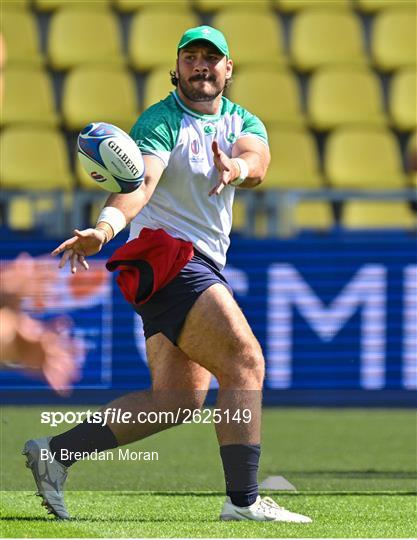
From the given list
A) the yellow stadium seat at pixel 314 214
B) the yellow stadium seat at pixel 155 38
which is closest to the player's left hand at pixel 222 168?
the yellow stadium seat at pixel 314 214

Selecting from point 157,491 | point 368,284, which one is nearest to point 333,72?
point 368,284

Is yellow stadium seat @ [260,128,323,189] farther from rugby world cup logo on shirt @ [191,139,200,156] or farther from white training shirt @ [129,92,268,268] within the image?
rugby world cup logo on shirt @ [191,139,200,156]

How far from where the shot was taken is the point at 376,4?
1641cm

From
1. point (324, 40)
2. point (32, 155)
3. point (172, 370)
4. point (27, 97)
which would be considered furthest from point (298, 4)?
point (172, 370)

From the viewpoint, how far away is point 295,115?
49.2ft

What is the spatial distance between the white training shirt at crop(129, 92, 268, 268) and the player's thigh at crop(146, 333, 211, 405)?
405mm

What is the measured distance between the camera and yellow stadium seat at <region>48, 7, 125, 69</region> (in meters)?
15.3

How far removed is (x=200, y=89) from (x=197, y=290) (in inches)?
31.8

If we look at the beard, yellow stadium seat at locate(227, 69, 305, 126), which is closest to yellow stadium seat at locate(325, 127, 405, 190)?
yellow stadium seat at locate(227, 69, 305, 126)

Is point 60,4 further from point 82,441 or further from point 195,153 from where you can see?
point 82,441

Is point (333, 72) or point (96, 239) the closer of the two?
point (96, 239)

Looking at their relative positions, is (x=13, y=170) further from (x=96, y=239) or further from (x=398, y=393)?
(x=96, y=239)

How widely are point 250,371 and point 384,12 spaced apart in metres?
11.5

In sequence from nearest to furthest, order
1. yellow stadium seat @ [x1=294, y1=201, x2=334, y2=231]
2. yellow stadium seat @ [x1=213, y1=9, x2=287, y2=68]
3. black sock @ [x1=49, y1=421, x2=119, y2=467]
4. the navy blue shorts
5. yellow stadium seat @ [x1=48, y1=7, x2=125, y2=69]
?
1. the navy blue shorts
2. black sock @ [x1=49, y1=421, x2=119, y2=467]
3. yellow stadium seat @ [x1=294, y1=201, x2=334, y2=231]
4. yellow stadium seat @ [x1=48, y1=7, x2=125, y2=69]
5. yellow stadium seat @ [x1=213, y1=9, x2=287, y2=68]
